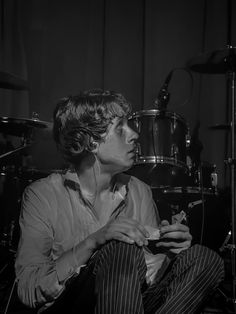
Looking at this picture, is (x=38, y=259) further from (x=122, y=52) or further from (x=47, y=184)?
(x=122, y=52)

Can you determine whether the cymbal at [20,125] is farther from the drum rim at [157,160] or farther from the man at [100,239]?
the man at [100,239]

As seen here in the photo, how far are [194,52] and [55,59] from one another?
1011 millimetres

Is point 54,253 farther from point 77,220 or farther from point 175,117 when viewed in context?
point 175,117

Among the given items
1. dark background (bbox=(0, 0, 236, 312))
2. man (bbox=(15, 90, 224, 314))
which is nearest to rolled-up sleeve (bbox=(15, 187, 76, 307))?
man (bbox=(15, 90, 224, 314))

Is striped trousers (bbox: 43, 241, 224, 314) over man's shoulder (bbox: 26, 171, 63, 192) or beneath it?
beneath

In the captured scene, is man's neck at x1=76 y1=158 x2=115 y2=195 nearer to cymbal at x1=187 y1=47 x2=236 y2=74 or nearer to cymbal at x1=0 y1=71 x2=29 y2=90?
cymbal at x1=0 y1=71 x2=29 y2=90

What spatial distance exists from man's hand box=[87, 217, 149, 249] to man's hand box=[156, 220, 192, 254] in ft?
0.24

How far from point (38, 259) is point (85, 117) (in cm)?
60

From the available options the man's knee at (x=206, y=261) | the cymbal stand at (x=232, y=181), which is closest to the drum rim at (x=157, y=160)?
the cymbal stand at (x=232, y=181)

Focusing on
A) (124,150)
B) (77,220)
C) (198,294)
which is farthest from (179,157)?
(198,294)

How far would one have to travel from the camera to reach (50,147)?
10.5 ft

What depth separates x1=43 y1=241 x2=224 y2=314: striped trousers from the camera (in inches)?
48.5

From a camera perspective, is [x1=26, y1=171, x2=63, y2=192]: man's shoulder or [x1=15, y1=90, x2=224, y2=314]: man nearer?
[x1=15, y1=90, x2=224, y2=314]: man

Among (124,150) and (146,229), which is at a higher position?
(124,150)
